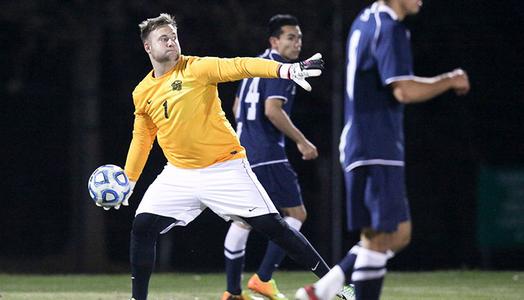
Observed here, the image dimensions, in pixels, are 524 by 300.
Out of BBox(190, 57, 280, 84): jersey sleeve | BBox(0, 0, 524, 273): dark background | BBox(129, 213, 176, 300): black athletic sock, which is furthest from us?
BBox(0, 0, 524, 273): dark background

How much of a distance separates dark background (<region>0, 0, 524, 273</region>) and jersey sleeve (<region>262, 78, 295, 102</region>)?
245 inches

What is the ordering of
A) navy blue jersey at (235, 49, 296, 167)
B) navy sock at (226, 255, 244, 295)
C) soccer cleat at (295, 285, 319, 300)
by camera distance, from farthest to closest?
navy blue jersey at (235, 49, 296, 167) → navy sock at (226, 255, 244, 295) → soccer cleat at (295, 285, 319, 300)

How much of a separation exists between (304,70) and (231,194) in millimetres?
1194

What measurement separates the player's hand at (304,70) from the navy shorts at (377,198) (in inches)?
31.4

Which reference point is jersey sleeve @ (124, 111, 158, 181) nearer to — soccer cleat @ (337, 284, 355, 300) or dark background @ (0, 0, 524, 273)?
soccer cleat @ (337, 284, 355, 300)

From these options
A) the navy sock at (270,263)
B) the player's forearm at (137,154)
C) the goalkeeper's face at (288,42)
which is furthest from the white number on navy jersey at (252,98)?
the player's forearm at (137,154)

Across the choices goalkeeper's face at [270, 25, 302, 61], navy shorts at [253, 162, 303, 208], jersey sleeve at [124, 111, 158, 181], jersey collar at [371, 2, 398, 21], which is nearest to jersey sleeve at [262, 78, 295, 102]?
goalkeeper's face at [270, 25, 302, 61]

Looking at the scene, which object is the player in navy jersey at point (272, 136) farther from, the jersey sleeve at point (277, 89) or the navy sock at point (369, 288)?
the navy sock at point (369, 288)

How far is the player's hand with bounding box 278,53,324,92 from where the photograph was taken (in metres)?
7.25

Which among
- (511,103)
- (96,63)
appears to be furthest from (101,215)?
(511,103)

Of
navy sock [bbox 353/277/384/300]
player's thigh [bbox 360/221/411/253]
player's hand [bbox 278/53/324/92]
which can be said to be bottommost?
navy sock [bbox 353/277/384/300]

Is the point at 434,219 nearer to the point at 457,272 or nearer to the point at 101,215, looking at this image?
the point at 457,272

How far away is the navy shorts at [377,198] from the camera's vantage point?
21.5 ft

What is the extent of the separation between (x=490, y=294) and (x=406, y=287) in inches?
46.0
